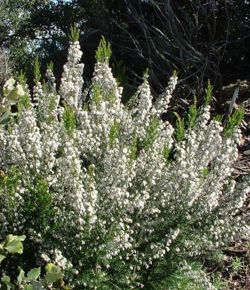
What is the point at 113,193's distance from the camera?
3354 mm

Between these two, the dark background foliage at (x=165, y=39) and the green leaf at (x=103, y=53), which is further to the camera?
the dark background foliage at (x=165, y=39)

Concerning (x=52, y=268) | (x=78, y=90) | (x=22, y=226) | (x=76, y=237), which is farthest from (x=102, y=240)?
(x=52, y=268)

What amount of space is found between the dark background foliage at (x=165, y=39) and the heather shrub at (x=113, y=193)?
1.61 m

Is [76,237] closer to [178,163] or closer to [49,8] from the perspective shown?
[178,163]

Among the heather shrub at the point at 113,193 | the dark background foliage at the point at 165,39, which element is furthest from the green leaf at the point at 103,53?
the dark background foliage at the point at 165,39

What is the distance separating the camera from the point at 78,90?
3.99 metres

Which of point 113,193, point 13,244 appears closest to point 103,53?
point 113,193

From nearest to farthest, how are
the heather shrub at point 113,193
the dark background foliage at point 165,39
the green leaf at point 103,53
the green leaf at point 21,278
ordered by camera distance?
the green leaf at point 21,278 → the heather shrub at point 113,193 → the green leaf at point 103,53 → the dark background foliage at point 165,39

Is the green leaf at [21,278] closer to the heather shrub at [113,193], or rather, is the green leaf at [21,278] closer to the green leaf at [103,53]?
the heather shrub at [113,193]

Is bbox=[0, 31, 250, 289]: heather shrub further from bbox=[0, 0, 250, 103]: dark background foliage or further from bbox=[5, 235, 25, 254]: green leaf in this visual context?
bbox=[0, 0, 250, 103]: dark background foliage

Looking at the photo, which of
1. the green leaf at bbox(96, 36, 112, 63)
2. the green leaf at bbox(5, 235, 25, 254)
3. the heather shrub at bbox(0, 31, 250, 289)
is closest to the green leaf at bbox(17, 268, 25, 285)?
the green leaf at bbox(5, 235, 25, 254)

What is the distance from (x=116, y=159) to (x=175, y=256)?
780 mm

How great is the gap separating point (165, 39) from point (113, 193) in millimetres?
3332

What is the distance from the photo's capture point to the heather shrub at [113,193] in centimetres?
335
